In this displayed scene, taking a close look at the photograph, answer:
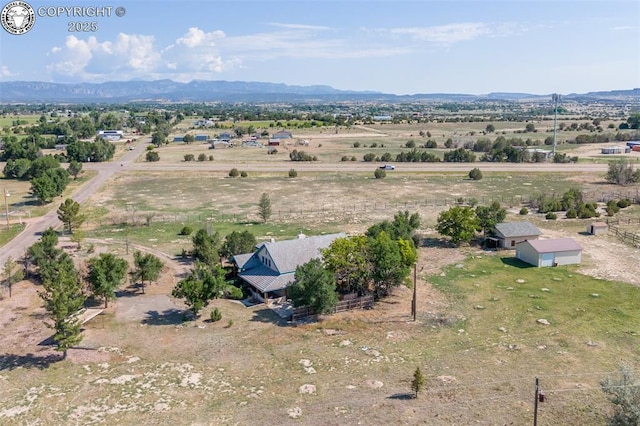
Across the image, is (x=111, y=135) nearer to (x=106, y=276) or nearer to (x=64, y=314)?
Answer: (x=106, y=276)

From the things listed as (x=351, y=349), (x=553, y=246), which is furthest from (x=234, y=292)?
(x=553, y=246)

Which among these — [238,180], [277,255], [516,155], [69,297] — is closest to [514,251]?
[277,255]

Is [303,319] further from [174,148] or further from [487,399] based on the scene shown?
[174,148]

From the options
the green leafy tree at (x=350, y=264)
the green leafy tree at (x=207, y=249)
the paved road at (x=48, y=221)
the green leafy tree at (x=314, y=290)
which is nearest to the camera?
the green leafy tree at (x=314, y=290)

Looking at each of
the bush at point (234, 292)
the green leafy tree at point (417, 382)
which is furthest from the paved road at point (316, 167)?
the green leafy tree at point (417, 382)

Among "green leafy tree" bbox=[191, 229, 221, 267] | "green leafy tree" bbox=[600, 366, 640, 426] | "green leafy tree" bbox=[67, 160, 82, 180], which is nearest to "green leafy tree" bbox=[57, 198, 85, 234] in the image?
"green leafy tree" bbox=[191, 229, 221, 267]

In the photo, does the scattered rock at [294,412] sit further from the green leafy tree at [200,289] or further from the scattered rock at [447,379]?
the green leafy tree at [200,289]
